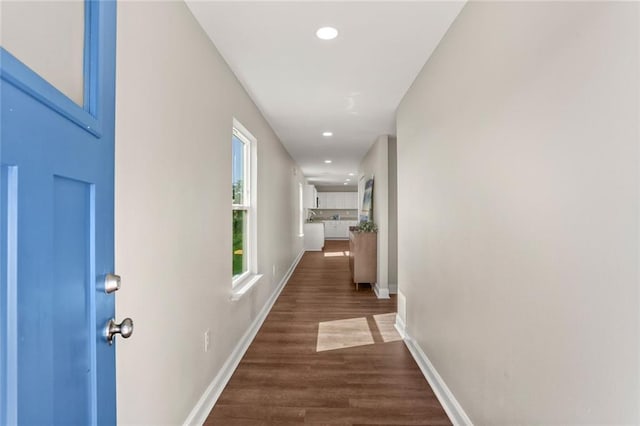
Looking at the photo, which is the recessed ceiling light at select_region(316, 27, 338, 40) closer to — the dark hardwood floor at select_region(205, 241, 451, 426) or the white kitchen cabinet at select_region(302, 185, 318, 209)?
the dark hardwood floor at select_region(205, 241, 451, 426)

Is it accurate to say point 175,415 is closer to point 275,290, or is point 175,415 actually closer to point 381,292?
point 275,290

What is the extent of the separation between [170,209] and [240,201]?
1668 mm

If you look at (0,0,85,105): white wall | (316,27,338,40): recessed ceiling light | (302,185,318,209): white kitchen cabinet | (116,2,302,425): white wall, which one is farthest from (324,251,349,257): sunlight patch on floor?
(0,0,85,105): white wall

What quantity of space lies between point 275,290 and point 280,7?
12.0 ft

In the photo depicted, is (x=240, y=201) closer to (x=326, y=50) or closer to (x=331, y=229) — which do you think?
(x=326, y=50)

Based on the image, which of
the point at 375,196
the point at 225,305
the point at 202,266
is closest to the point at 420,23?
the point at 202,266

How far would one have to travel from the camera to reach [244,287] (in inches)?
118

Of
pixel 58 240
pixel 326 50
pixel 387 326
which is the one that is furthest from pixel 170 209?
pixel 387 326

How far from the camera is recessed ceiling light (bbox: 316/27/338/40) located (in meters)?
1.95

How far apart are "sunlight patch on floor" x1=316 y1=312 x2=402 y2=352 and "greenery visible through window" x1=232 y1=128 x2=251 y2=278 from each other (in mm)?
1021

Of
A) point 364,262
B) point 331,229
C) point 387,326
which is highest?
point 331,229

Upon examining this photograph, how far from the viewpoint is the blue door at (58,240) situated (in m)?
0.56

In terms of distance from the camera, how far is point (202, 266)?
198 centimetres

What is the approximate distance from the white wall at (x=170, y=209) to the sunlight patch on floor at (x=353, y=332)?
36.8 inches
